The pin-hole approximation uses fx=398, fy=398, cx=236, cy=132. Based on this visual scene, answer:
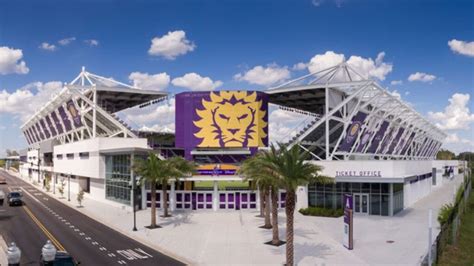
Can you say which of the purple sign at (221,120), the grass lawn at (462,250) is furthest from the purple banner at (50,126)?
the grass lawn at (462,250)

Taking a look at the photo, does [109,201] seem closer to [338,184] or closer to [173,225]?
[173,225]

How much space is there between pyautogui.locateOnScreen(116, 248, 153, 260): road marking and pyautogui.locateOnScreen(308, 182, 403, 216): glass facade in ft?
79.1

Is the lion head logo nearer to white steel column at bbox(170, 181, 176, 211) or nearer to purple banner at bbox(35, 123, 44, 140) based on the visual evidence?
white steel column at bbox(170, 181, 176, 211)

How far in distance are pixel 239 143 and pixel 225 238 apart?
89.9ft

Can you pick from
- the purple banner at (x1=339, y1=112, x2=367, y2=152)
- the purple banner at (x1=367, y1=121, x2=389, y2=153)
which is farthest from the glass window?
the purple banner at (x1=367, y1=121, x2=389, y2=153)

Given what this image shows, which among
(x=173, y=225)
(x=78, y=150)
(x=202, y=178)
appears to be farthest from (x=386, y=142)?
(x=78, y=150)

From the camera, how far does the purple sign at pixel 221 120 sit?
59.3 metres

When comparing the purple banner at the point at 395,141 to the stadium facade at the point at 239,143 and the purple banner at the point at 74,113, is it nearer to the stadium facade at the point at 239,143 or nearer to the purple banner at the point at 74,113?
the stadium facade at the point at 239,143

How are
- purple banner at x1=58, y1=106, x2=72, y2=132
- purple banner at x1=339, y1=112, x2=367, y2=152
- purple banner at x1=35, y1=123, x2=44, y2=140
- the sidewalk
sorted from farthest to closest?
purple banner at x1=35, y1=123, x2=44, y2=140, purple banner at x1=58, y1=106, x2=72, y2=132, purple banner at x1=339, y1=112, x2=367, y2=152, the sidewalk

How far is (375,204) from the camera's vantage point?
43906 millimetres

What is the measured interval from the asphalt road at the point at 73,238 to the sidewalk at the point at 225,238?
1320 millimetres

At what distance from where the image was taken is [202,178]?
1871 inches

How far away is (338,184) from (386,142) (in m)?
33.6

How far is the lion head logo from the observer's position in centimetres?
5928
